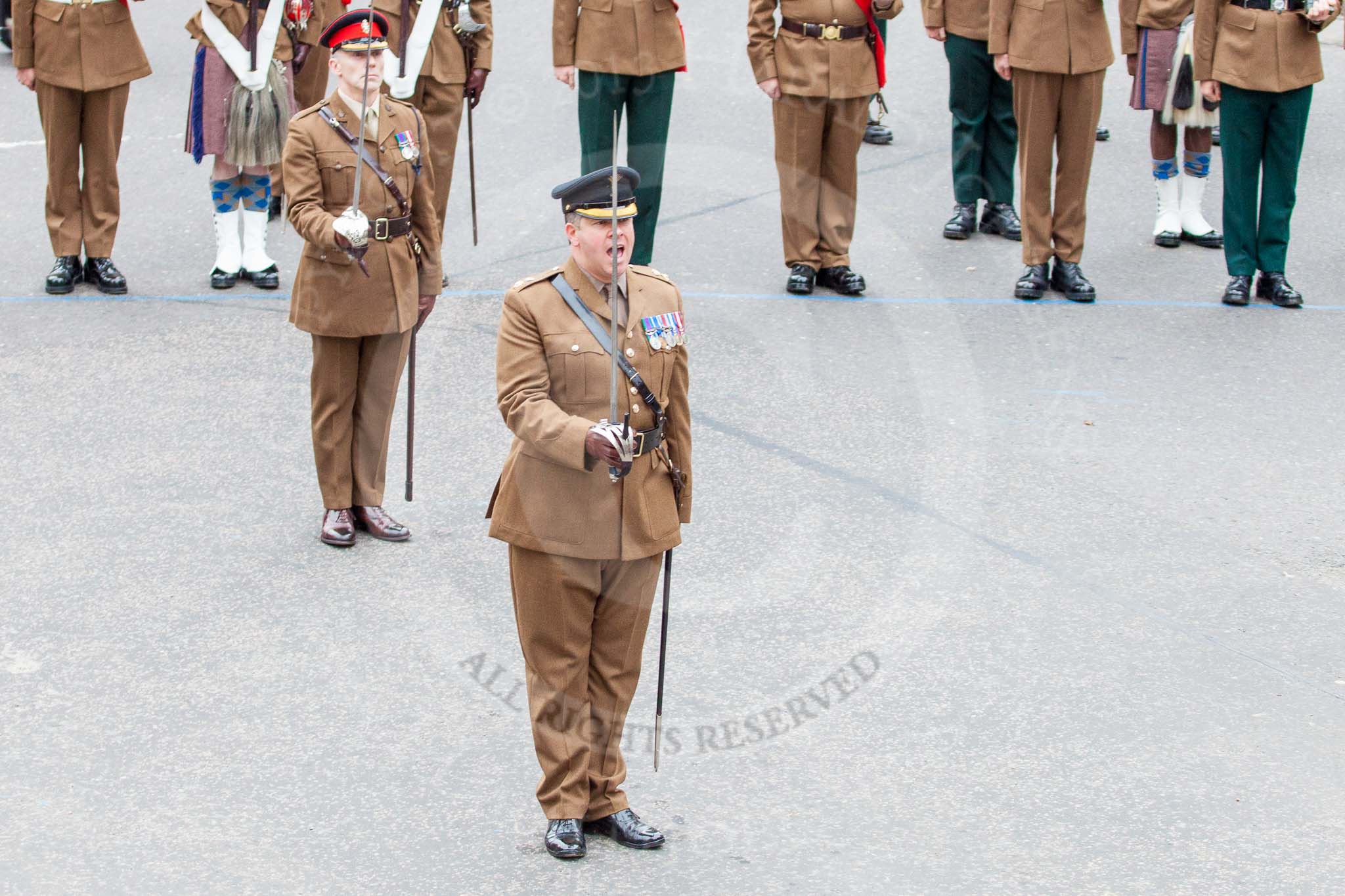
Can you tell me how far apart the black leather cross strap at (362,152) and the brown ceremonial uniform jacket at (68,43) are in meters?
2.88

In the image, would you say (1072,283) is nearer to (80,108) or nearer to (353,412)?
(353,412)

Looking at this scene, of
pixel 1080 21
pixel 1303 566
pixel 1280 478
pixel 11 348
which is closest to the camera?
pixel 1303 566

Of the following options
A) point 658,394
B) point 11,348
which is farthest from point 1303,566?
point 11,348

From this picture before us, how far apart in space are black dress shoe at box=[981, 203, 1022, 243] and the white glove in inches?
191

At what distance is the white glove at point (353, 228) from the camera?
18.7 ft

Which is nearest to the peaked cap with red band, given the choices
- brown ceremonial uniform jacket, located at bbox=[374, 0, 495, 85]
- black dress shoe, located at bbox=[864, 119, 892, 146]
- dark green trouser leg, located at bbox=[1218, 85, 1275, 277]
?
brown ceremonial uniform jacket, located at bbox=[374, 0, 495, 85]

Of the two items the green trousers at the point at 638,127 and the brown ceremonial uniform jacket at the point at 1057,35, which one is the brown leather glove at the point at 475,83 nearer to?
the green trousers at the point at 638,127

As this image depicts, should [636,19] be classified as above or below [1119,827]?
above

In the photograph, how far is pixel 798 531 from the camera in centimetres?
623

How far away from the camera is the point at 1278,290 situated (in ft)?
28.0

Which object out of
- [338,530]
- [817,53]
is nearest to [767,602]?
[338,530]

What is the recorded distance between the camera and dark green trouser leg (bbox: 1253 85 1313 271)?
27.2 feet

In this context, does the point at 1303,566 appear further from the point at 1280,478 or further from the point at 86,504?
the point at 86,504

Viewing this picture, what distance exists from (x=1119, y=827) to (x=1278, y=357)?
4030 mm
